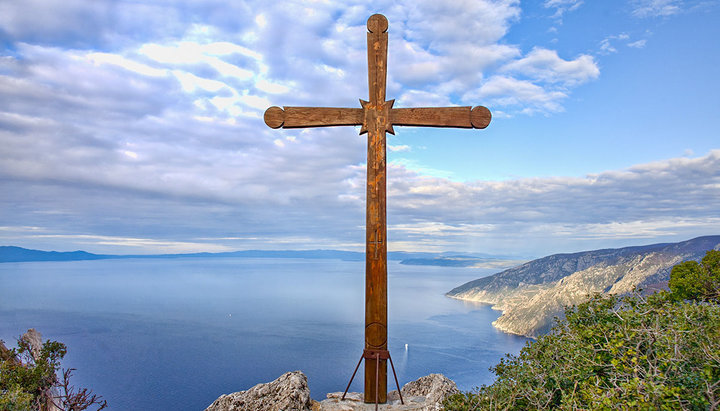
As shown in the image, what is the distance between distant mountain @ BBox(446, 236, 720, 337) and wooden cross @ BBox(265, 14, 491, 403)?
A: 58656 mm

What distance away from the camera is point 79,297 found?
15362 cm

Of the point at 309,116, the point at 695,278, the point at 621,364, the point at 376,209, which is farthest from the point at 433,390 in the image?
the point at 695,278

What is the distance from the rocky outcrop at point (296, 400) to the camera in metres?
5.25

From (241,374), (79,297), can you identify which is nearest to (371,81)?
(241,374)

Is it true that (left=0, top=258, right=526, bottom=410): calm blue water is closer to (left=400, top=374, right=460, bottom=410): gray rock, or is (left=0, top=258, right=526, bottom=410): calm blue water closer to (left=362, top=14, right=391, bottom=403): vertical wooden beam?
(left=400, top=374, right=460, bottom=410): gray rock

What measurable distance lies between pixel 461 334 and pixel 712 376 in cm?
9669

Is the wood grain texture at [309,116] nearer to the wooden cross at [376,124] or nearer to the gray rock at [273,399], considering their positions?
the wooden cross at [376,124]

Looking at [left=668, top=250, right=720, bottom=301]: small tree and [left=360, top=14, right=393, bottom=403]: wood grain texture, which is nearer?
[left=360, top=14, right=393, bottom=403]: wood grain texture

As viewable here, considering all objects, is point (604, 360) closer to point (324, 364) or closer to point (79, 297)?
point (324, 364)

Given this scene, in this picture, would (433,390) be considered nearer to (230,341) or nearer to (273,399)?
(273,399)

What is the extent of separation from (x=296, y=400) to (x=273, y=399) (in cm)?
32

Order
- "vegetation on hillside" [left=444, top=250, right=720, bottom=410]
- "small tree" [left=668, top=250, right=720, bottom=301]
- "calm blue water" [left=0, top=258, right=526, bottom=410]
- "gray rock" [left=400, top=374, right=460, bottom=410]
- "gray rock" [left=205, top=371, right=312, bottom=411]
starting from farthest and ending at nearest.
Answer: "calm blue water" [left=0, top=258, right=526, bottom=410], "small tree" [left=668, top=250, right=720, bottom=301], "gray rock" [left=400, top=374, right=460, bottom=410], "gray rock" [left=205, top=371, right=312, bottom=411], "vegetation on hillside" [left=444, top=250, right=720, bottom=410]

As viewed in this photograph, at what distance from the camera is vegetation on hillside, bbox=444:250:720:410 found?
10.9ft

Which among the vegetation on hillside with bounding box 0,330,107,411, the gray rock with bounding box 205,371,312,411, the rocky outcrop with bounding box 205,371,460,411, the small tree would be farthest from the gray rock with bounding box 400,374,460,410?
the small tree
